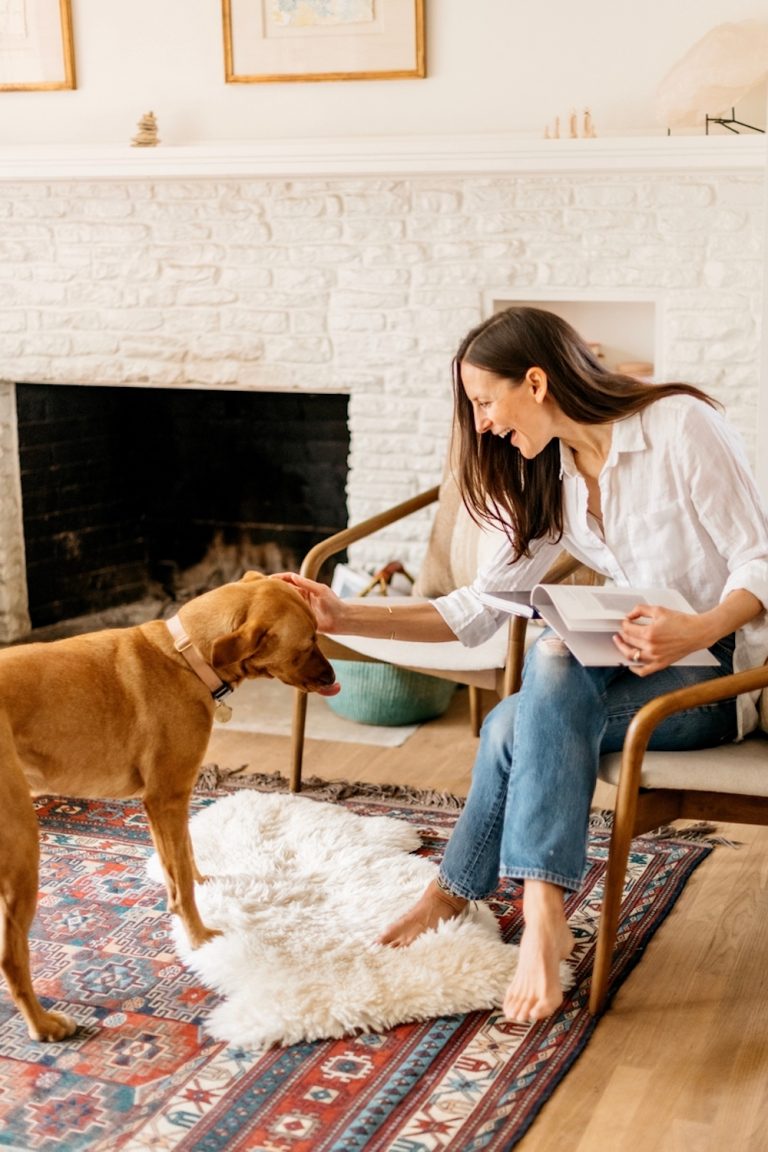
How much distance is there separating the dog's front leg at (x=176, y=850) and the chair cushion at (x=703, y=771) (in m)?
0.72

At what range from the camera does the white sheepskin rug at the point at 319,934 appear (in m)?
2.16

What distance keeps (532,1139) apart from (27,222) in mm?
3262

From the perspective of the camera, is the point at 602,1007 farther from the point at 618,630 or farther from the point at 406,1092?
the point at 618,630

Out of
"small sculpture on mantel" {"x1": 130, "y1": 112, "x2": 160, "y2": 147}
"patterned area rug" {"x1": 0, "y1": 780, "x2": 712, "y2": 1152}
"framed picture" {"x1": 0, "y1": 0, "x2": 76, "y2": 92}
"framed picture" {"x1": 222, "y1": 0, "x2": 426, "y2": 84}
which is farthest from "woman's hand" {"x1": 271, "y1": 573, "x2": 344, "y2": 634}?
"framed picture" {"x1": 0, "y1": 0, "x2": 76, "y2": 92}

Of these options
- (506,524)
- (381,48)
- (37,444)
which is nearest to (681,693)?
(506,524)

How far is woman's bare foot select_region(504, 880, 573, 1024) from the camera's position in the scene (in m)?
2.10

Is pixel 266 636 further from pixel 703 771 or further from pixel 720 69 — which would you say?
pixel 720 69

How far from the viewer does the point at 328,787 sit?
3203mm

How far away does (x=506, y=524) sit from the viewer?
95.1 inches

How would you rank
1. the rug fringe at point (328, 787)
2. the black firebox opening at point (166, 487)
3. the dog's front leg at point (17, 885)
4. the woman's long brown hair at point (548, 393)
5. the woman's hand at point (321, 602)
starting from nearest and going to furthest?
the dog's front leg at point (17, 885) → the woman's long brown hair at point (548, 393) → the woman's hand at point (321, 602) → the rug fringe at point (328, 787) → the black firebox opening at point (166, 487)

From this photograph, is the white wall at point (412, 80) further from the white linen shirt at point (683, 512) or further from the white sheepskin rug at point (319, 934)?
the white sheepskin rug at point (319, 934)

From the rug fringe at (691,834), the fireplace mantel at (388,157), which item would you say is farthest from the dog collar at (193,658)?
the fireplace mantel at (388,157)

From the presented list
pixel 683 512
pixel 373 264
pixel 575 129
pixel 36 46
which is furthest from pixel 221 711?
pixel 36 46

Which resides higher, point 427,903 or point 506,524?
point 506,524
